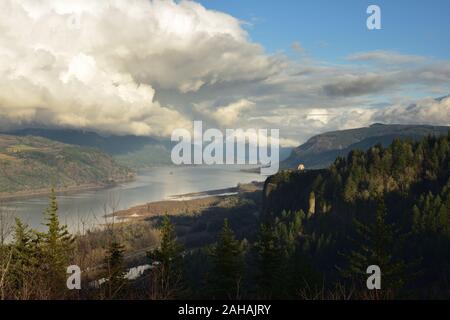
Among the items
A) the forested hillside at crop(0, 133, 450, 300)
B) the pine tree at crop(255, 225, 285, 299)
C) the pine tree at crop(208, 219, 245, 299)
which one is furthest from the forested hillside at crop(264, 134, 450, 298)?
the pine tree at crop(208, 219, 245, 299)

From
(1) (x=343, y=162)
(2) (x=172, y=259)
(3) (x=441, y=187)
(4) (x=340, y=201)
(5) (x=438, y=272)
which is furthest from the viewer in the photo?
(1) (x=343, y=162)

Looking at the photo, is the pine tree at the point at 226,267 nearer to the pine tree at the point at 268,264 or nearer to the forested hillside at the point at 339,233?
the forested hillside at the point at 339,233

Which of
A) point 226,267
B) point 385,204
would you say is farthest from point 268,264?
point 385,204

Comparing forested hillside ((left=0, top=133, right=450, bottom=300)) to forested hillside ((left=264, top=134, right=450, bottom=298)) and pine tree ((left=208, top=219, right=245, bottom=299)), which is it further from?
forested hillside ((left=264, top=134, right=450, bottom=298))

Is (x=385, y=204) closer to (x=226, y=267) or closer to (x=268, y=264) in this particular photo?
(x=268, y=264)

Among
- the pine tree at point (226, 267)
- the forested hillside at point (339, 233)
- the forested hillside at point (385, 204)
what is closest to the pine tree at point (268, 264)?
the forested hillside at point (339, 233)

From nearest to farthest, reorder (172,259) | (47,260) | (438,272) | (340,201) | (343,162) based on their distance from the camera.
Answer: (47,260) → (172,259) → (438,272) → (340,201) → (343,162)
